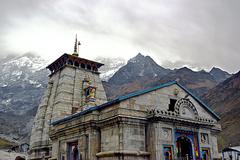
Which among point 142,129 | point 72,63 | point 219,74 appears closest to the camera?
point 142,129

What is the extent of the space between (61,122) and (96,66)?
48.5 ft

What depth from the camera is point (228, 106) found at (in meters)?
93.3

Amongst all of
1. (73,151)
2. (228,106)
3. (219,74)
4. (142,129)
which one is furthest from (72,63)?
(219,74)

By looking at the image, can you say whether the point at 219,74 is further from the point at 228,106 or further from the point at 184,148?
the point at 184,148

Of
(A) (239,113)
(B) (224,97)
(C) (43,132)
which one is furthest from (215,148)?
(B) (224,97)

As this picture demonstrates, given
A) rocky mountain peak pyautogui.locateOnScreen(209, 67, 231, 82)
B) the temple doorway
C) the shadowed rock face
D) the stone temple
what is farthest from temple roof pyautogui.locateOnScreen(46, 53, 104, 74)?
rocky mountain peak pyautogui.locateOnScreen(209, 67, 231, 82)

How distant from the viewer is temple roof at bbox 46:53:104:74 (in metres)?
35.8

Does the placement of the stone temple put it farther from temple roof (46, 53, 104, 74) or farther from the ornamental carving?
temple roof (46, 53, 104, 74)

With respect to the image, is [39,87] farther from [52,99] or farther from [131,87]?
[52,99]

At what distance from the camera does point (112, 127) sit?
20.2 meters

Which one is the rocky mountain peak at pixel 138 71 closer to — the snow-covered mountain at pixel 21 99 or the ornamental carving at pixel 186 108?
the snow-covered mountain at pixel 21 99

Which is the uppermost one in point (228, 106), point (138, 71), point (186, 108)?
point (138, 71)

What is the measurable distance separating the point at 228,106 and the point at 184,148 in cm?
7769

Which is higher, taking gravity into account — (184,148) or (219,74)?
(219,74)
